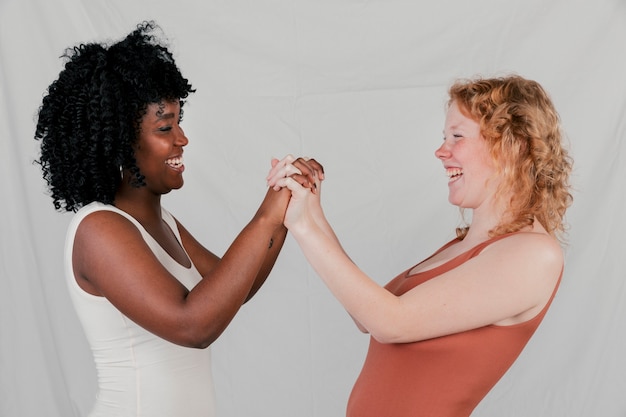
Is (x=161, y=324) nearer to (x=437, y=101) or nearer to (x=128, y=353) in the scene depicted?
(x=128, y=353)

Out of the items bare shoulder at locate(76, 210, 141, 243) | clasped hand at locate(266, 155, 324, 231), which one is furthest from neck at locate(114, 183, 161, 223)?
clasped hand at locate(266, 155, 324, 231)

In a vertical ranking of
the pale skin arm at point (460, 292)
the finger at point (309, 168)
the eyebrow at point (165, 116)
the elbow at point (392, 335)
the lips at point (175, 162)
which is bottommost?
the elbow at point (392, 335)

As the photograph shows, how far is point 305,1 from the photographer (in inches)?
127

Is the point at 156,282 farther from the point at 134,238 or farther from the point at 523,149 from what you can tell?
the point at 523,149

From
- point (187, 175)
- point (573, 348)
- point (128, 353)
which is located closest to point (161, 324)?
point (128, 353)

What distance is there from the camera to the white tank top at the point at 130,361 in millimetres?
1906

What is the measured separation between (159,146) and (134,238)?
27 cm

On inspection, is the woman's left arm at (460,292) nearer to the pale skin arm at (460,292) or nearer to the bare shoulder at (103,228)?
the pale skin arm at (460,292)

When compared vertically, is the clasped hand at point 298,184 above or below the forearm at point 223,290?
above

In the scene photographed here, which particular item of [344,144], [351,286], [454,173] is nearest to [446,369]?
[351,286]

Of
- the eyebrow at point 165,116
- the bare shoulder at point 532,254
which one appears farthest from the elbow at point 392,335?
the eyebrow at point 165,116

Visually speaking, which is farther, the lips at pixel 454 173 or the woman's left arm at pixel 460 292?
the lips at pixel 454 173

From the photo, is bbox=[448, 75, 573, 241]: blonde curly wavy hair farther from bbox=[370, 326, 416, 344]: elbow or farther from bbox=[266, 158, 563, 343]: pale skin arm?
bbox=[370, 326, 416, 344]: elbow

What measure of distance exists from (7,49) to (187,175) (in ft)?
2.86
